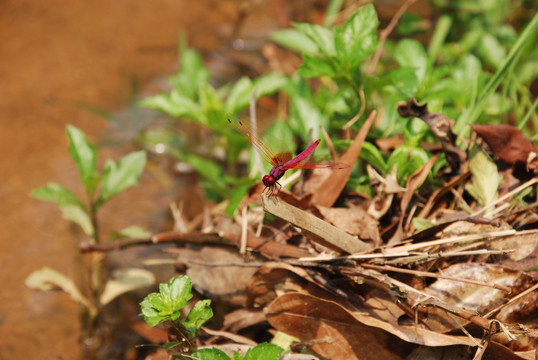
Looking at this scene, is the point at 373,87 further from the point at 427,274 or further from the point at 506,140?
the point at 427,274

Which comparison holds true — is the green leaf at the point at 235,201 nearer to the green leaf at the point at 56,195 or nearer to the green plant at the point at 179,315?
the green plant at the point at 179,315

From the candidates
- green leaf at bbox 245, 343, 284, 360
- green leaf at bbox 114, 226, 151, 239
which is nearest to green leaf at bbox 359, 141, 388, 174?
green leaf at bbox 245, 343, 284, 360

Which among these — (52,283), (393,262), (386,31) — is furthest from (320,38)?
(52,283)

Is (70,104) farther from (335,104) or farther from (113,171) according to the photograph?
(335,104)

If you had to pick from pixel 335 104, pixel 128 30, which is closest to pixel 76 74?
pixel 128 30

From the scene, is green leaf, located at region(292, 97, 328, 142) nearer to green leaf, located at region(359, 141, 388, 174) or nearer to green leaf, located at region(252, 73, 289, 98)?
green leaf, located at region(252, 73, 289, 98)

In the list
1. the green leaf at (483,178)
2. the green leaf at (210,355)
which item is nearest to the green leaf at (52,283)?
the green leaf at (210,355)
